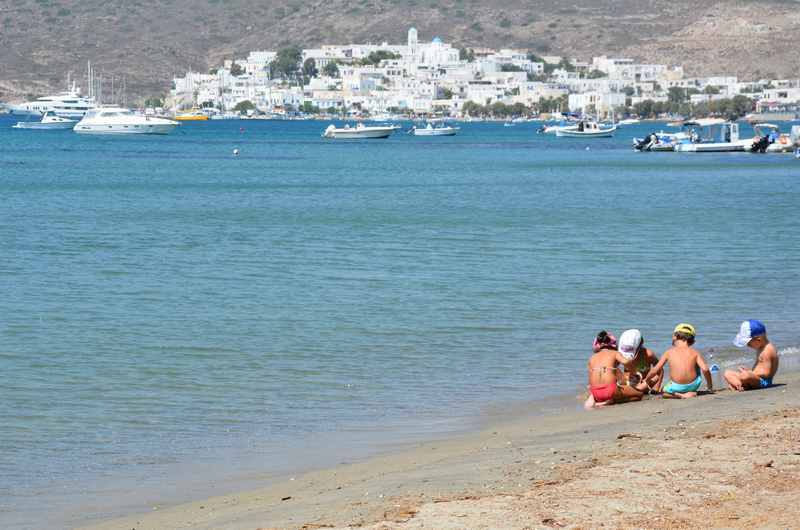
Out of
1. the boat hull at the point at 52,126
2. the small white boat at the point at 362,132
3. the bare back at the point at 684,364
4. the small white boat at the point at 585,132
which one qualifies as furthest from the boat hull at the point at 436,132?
the bare back at the point at 684,364

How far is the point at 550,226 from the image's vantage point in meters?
35.8

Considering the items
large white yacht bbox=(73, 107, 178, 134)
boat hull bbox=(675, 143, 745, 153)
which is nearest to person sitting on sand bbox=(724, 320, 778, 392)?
boat hull bbox=(675, 143, 745, 153)

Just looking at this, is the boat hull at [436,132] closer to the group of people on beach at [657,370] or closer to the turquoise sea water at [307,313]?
the turquoise sea water at [307,313]

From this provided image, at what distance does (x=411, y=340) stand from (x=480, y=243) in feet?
45.9

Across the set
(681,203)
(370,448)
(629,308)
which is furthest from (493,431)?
(681,203)

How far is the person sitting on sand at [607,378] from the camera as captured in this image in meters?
12.2

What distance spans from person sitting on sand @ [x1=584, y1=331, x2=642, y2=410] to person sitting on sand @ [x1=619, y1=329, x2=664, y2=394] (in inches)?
3.9

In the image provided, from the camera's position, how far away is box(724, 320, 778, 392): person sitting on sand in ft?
41.3

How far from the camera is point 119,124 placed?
12962cm

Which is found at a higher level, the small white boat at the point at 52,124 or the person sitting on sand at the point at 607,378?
the person sitting on sand at the point at 607,378

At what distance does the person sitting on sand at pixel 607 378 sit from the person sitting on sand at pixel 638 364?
98 millimetres

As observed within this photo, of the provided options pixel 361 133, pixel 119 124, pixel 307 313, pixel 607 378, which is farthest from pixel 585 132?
pixel 607 378

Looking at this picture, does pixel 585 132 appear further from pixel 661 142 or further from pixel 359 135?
pixel 661 142

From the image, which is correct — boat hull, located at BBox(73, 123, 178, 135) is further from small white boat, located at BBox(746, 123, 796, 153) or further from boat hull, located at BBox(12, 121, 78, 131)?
small white boat, located at BBox(746, 123, 796, 153)
